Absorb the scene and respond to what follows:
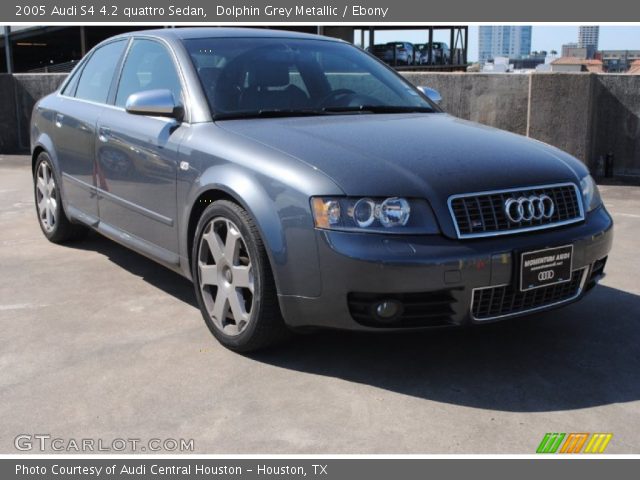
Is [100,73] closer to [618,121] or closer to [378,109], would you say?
[378,109]

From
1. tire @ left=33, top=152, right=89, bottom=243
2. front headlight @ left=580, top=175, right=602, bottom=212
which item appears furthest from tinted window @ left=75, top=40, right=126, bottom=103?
front headlight @ left=580, top=175, right=602, bottom=212

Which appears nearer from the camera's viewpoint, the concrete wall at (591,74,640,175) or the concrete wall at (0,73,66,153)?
the concrete wall at (591,74,640,175)

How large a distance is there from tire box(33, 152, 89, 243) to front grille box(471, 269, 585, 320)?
3686 millimetres

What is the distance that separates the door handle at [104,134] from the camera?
4966mm

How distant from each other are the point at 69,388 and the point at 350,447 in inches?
53.8

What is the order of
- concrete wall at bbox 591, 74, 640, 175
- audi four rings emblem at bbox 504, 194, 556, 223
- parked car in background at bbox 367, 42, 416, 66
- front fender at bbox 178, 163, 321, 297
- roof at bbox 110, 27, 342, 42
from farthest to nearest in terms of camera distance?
parked car in background at bbox 367, 42, 416, 66 < concrete wall at bbox 591, 74, 640, 175 < roof at bbox 110, 27, 342, 42 < audi four rings emblem at bbox 504, 194, 556, 223 < front fender at bbox 178, 163, 321, 297

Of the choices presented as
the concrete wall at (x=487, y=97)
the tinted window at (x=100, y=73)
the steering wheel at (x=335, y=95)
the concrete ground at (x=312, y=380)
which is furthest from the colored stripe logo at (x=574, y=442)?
the concrete wall at (x=487, y=97)

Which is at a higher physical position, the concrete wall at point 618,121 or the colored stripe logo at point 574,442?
the concrete wall at point 618,121

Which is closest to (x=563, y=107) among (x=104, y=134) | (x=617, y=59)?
(x=104, y=134)

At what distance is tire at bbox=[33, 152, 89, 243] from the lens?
6078mm

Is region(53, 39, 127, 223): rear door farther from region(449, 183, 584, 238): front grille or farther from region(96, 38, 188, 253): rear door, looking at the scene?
region(449, 183, 584, 238): front grille

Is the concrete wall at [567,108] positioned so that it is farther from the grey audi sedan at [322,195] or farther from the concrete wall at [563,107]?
the grey audi sedan at [322,195]

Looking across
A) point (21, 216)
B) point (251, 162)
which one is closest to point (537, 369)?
point (251, 162)

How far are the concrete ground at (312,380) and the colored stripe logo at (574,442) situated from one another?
0.04m
